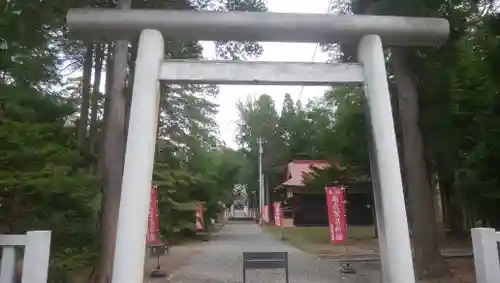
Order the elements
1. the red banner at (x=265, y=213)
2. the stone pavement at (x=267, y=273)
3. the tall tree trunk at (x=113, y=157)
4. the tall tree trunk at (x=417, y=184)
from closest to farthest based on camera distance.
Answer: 1. the tall tree trunk at (x=113, y=157)
2. the tall tree trunk at (x=417, y=184)
3. the stone pavement at (x=267, y=273)
4. the red banner at (x=265, y=213)

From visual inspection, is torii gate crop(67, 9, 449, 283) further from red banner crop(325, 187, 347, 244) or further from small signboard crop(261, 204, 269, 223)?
small signboard crop(261, 204, 269, 223)

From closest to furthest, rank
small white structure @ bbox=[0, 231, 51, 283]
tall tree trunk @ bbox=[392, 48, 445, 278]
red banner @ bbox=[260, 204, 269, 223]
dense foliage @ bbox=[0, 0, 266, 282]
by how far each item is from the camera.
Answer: small white structure @ bbox=[0, 231, 51, 283] → dense foliage @ bbox=[0, 0, 266, 282] → tall tree trunk @ bbox=[392, 48, 445, 278] → red banner @ bbox=[260, 204, 269, 223]

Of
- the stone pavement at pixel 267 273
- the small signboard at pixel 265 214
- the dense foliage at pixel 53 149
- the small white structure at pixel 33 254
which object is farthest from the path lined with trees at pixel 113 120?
the small signboard at pixel 265 214

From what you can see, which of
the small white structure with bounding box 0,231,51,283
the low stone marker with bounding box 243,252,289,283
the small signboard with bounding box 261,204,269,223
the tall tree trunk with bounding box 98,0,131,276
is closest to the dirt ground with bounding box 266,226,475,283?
the low stone marker with bounding box 243,252,289,283

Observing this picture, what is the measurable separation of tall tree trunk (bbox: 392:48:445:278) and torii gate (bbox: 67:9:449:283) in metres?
5.18

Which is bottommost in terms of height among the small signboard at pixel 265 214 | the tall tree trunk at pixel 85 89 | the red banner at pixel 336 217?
the red banner at pixel 336 217

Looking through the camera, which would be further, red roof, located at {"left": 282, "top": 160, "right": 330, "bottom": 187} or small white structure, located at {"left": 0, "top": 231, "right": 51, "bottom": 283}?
red roof, located at {"left": 282, "top": 160, "right": 330, "bottom": 187}

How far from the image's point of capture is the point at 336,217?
15250 mm

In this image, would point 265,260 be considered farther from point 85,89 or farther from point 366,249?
point 366,249

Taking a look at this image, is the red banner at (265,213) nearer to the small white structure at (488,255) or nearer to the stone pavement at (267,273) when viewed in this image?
the stone pavement at (267,273)

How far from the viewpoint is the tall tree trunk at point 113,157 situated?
353 inches

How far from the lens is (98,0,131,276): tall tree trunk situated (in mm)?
8961

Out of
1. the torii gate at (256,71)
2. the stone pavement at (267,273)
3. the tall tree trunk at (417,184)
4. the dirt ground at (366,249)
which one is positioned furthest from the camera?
the dirt ground at (366,249)

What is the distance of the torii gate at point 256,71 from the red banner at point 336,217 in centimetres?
971
